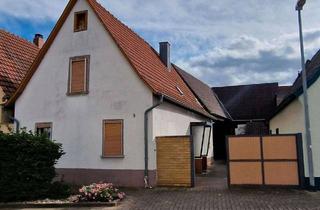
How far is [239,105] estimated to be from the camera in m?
35.4

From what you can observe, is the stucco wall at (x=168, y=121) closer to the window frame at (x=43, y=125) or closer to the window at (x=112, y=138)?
the window at (x=112, y=138)

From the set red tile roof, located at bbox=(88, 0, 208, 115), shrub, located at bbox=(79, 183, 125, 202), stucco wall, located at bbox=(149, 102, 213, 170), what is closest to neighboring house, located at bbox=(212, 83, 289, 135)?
stucco wall, located at bbox=(149, 102, 213, 170)

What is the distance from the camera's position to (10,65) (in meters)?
19.5

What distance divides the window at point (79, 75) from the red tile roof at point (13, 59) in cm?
378

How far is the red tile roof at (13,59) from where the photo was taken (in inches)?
732

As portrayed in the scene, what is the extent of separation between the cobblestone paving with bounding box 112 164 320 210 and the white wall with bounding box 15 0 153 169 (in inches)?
86.3

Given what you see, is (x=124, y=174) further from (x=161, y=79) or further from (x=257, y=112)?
(x=257, y=112)

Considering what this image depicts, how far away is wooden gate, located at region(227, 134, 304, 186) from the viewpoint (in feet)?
44.5

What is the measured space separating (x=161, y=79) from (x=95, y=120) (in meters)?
4.12

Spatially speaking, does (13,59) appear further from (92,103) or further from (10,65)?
(92,103)

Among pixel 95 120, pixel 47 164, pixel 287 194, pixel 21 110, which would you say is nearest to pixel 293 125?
pixel 287 194

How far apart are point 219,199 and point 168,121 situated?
5.65 m

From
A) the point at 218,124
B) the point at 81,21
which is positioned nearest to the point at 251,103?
the point at 218,124

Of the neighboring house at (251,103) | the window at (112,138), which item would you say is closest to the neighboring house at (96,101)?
the window at (112,138)
